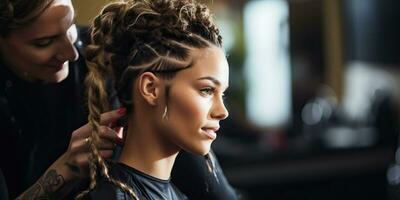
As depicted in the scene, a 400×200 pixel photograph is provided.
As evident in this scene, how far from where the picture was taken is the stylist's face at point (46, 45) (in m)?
1.05

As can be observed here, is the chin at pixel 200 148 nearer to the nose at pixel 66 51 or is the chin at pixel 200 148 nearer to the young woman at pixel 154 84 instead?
the young woman at pixel 154 84

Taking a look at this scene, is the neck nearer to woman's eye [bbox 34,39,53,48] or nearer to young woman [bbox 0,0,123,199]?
young woman [bbox 0,0,123,199]

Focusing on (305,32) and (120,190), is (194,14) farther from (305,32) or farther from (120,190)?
(305,32)

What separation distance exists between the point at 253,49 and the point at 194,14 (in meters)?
Answer: 2.82

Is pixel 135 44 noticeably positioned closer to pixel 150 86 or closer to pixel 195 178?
pixel 150 86

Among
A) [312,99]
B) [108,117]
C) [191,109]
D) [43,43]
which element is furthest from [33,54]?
[312,99]

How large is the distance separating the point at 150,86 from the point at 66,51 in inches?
6.7

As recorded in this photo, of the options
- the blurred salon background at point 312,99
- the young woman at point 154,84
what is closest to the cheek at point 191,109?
the young woman at point 154,84

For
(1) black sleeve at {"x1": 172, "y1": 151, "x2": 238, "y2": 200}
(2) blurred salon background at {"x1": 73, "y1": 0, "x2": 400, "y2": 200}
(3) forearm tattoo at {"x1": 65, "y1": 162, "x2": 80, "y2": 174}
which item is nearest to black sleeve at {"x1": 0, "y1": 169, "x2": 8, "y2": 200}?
(3) forearm tattoo at {"x1": 65, "y1": 162, "x2": 80, "y2": 174}

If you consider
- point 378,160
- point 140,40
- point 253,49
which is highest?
point 140,40

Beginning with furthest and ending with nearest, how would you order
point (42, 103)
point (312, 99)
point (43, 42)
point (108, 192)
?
point (312, 99)
point (42, 103)
point (43, 42)
point (108, 192)

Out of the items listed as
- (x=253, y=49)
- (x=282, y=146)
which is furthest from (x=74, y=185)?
(x=253, y=49)

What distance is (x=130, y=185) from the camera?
97cm

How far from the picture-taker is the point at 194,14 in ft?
3.31
